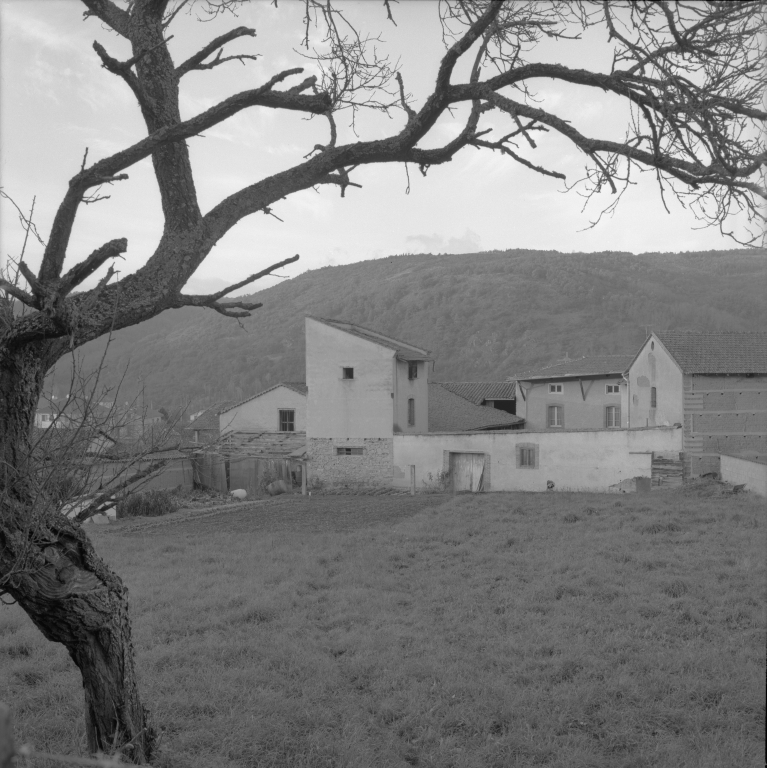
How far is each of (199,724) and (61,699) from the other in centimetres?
165

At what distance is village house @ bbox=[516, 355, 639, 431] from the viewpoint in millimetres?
36625

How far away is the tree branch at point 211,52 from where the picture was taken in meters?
4.75

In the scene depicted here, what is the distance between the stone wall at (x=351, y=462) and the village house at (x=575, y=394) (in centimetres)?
1233

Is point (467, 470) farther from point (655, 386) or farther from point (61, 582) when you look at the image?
point (61, 582)

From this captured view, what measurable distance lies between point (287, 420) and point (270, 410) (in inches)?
38.7

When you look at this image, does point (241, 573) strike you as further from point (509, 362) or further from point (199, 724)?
point (509, 362)

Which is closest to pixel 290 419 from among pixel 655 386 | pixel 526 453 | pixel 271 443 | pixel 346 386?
pixel 271 443

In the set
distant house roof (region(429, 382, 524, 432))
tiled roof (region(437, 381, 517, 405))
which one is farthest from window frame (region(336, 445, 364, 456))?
tiled roof (region(437, 381, 517, 405))

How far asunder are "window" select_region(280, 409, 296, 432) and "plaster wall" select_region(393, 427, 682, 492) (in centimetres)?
604

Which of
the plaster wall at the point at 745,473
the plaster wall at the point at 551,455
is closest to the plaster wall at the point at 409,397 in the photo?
the plaster wall at the point at 551,455

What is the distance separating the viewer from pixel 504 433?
27625 mm

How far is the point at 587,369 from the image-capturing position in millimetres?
37625

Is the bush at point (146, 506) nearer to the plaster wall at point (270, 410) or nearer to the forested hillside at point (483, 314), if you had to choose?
the plaster wall at point (270, 410)

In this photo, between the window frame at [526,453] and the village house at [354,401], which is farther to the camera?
the village house at [354,401]
